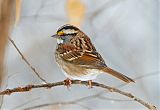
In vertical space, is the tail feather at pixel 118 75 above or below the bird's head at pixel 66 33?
below

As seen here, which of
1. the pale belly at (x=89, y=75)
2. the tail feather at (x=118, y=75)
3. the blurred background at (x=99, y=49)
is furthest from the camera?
the blurred background at (x=99, y=49)

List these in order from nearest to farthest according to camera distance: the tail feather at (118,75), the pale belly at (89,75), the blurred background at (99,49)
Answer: the tail feather at (118,75), the pale belly at (89,75), the blurred background at (99,49)

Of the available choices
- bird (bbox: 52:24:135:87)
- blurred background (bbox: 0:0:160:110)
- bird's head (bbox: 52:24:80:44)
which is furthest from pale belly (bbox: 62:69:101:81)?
blurred background (bbox: 0:0:160:110)

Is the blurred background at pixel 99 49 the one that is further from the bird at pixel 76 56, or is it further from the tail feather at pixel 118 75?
the tail feather at pixel 118 75

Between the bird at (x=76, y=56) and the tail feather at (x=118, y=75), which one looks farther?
the bird at (x=76, y=56)

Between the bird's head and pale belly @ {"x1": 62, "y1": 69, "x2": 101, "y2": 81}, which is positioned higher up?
the bird's head

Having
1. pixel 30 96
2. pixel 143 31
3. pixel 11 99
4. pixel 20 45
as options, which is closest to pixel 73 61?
pixel 30 96

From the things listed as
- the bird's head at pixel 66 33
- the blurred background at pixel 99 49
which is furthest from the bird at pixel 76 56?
the blurred background at pixel 99 49

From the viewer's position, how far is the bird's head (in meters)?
3.07

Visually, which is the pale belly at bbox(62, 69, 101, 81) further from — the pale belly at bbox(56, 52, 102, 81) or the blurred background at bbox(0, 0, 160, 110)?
the blurred background at bbox(0, 0, 160, 110)

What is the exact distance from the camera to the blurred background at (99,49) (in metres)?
5.09

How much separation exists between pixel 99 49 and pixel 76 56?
2416 millimetres

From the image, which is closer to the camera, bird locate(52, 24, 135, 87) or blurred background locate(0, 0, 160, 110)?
bird locate(52, 24, 135, 87)

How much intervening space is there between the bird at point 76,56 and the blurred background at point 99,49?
140cm
